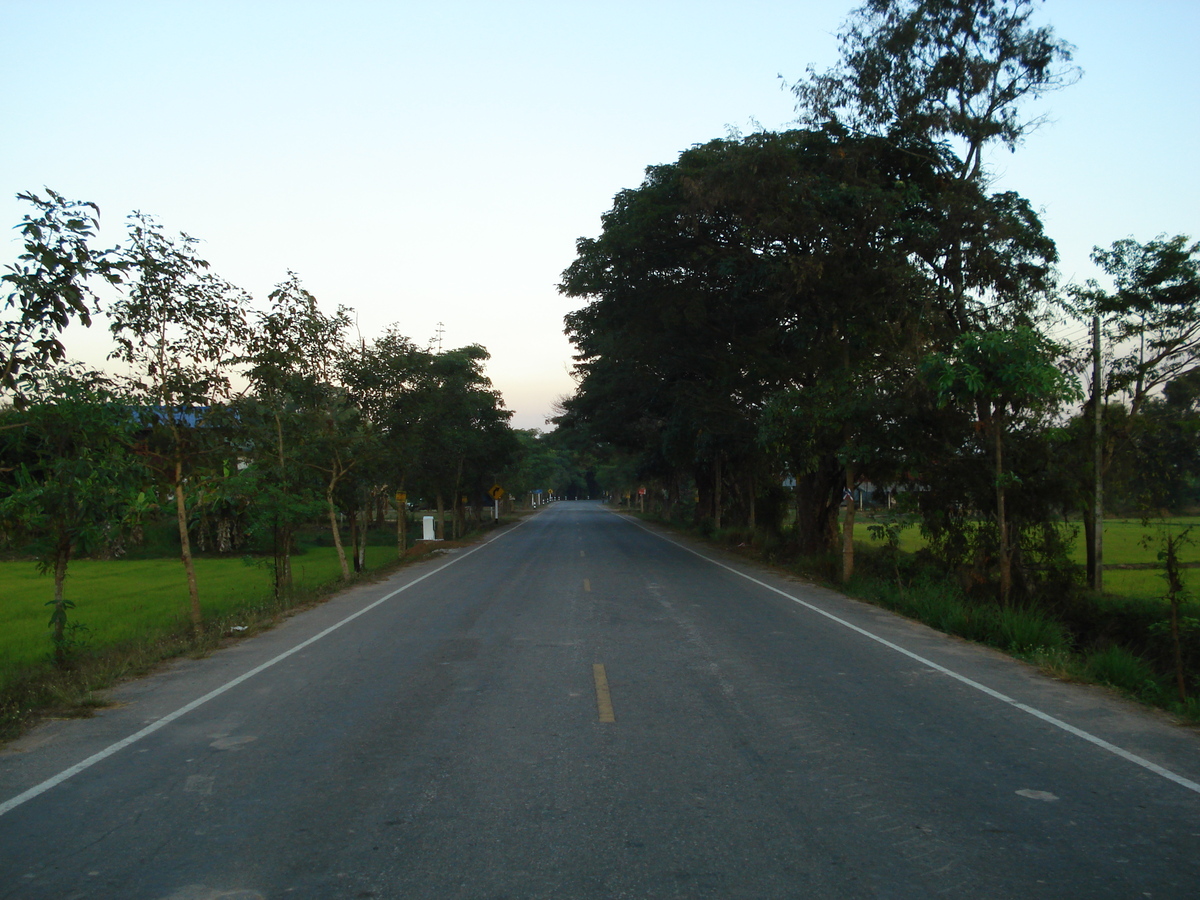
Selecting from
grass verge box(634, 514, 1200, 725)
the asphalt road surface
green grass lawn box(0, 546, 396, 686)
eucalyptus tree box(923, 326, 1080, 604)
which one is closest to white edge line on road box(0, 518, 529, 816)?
the asphalt road surface

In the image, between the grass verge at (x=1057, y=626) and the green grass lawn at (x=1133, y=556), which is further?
the green grass lawn at (x=1133, y=556)

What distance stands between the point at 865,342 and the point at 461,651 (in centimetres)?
1423

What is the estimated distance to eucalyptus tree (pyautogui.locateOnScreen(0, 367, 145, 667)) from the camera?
9094 millimetres

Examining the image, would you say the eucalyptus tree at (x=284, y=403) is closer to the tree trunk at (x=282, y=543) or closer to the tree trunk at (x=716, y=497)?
the tree trunk at (x=282, y=543)

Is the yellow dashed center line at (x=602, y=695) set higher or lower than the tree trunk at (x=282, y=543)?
lower

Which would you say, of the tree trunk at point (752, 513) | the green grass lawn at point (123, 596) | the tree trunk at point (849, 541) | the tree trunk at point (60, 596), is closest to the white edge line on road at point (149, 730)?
the tree trunk at point (60, 596)

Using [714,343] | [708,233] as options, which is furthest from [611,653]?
[714,343]

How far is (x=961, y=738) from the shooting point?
6914 millimetres

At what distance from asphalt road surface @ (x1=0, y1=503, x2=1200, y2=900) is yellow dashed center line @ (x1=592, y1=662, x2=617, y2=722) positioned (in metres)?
0.04

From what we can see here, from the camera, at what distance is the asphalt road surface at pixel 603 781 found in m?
4.41

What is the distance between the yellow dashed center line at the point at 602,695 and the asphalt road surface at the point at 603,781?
0.14 ft

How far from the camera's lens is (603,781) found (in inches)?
228

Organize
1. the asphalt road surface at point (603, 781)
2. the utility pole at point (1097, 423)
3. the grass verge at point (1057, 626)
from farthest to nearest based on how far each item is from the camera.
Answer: the utility pole at point (1097, 423)
the grass verge at point (1057, 626)
the asphalt road surface at point (603, 781)

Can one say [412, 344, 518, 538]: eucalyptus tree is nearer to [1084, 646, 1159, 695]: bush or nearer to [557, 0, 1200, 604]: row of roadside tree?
[557, 0, 1200, 604]: row of roadside tree
